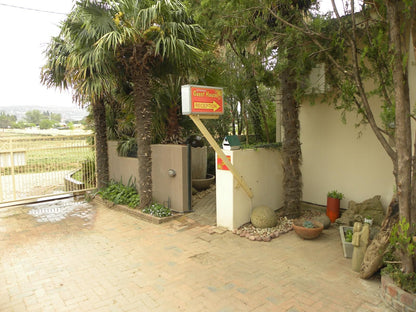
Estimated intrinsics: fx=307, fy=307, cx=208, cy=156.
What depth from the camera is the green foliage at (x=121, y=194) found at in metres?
7.79

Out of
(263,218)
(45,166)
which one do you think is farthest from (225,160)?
(45,166)

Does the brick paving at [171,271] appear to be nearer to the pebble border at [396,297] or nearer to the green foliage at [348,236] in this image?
the pebble border at [396,297]

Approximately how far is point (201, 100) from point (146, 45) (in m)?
A: 2.27

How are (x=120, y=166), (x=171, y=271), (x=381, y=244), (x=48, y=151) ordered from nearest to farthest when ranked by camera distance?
1. (x=381, y=244)
2. (x=171, y=271)
3. (x=48, y=151)
4. (x=120, y=166)

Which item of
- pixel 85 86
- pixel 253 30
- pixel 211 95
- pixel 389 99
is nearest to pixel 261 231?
pixel 211 95

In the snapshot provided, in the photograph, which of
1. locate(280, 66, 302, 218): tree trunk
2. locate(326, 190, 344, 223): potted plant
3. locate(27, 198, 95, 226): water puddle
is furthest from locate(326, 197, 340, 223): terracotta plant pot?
locate(27, 198, 95, 226): water puddle

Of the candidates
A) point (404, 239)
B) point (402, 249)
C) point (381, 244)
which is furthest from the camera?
point (381, 244)

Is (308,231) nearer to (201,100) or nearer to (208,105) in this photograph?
(208,105)

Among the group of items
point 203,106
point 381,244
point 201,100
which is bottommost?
point 381,244

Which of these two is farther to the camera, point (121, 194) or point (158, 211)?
point (121, 194)

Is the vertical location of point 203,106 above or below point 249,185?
above

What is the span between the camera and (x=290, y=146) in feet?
20.4

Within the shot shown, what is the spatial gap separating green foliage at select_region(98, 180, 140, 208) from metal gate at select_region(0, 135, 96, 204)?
1154 millimetres

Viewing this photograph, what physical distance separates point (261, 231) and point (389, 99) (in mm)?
3189
